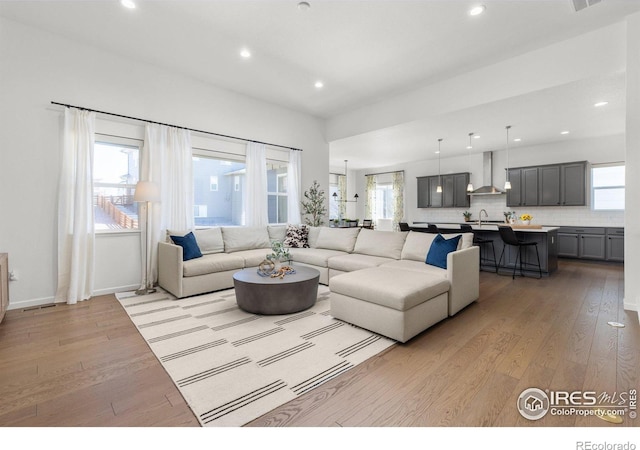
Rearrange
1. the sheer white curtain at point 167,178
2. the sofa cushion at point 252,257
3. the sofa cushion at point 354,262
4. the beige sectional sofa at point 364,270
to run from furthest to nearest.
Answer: the sofa cushion at point 252,257 < the sheer white curtain at point 167,178 < the sofa cushion at point 354,262 < the beige sectional sofa at point 364,270

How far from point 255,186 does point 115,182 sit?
217cm

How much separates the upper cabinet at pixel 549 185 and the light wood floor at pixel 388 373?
15.9 feet

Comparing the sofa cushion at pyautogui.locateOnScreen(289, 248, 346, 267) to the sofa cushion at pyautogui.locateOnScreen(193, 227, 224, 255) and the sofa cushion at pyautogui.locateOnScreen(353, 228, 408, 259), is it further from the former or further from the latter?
the sofa cushion at pyautogui.locateOnScreen(193, 227, 224, 255)

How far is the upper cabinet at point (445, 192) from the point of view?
29.0 feet

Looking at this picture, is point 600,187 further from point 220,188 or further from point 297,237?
point 220,188

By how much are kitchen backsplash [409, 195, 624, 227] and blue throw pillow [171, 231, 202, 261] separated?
25.4 ft

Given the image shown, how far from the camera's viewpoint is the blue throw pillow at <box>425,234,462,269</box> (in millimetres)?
3455

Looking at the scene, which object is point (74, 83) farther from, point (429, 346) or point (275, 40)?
point (429, 346)

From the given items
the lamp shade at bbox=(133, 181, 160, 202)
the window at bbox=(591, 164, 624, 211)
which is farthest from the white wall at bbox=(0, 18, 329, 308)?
the window at bbox=(591, 164, 624, 211)

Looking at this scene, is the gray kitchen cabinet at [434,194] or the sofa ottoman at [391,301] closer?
the sofa ottoman at [391,301]

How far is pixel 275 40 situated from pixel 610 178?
7.90 metres

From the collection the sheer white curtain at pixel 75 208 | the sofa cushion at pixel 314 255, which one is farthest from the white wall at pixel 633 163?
the sheer white curtain at pixel 75 208

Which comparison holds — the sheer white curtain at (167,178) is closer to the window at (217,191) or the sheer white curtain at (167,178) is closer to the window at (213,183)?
the window at (217,191)

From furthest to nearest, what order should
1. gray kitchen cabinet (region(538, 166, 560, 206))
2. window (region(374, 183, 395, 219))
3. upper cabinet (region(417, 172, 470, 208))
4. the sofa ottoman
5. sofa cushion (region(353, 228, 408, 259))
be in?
window (region(374, 183, 395, 219))
upper cabinet (region(417, 172, 470, 208))
gray kitchen cabinet (region(538, 166, 560, 206))
sofa cushion (region(353, 228, 408, 259))
the sofa ottoman
